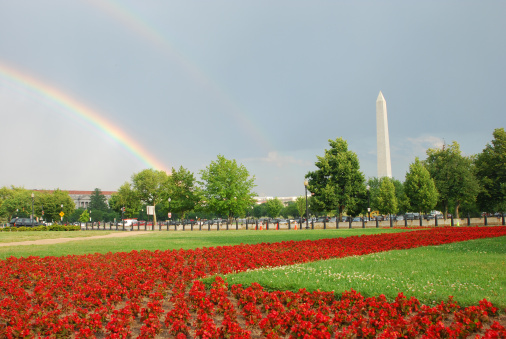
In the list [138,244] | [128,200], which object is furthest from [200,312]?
[128,200]

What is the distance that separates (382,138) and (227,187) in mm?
25357

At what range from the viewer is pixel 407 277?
288 inches

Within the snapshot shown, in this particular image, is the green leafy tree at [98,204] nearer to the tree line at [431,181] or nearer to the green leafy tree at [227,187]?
the green leafy tree at [227,187]

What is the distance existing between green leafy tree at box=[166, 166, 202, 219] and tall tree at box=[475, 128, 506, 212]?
133 ft

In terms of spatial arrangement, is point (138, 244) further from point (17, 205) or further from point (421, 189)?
point (17, 205)

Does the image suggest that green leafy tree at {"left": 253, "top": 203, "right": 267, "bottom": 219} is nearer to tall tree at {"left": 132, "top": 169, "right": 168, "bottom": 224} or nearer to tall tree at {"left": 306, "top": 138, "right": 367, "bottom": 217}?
tall tree at {"left": 132, "top": 169, "right": 168, "bottom": 224}

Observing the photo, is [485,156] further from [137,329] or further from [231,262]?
[137,329]

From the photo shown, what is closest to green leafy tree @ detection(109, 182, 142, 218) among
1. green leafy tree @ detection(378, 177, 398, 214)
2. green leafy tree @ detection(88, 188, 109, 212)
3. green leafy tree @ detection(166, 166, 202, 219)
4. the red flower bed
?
green leafy tree @ detection(166, 166, 202, 219)

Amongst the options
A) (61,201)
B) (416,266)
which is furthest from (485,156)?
(61,201)

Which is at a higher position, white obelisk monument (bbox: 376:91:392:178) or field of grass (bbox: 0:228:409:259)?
white obelisk monument (bbox: 376:91:392:178)

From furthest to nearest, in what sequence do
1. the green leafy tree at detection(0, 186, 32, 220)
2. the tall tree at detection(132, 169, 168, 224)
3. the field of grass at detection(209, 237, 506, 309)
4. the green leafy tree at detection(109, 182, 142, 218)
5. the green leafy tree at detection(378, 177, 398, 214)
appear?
the tall tree at detection(132, 169, 168, 224)
the green leafy tree at detection(0, 186, 32, 220)
the green leafy tree at detection(109, 182, 142, 218)
the green leafy tree at detection(378, 177, 398, 214)
the field of grass at detection(209, 237, 506, 309)

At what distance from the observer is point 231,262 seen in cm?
986

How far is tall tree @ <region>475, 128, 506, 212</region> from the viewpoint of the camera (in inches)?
1815

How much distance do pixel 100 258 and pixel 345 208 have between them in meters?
42.5
